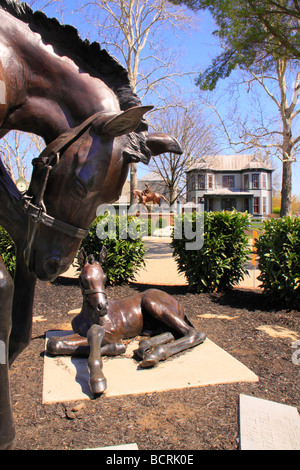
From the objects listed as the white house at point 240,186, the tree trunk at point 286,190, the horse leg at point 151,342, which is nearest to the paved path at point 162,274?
the horse leg at point 151,342

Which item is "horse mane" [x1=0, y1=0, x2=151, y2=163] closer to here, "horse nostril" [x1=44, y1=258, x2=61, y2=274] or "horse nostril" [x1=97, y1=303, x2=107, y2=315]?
"horse nostril" [x1=44, y1=258, x2=61, y2=274]

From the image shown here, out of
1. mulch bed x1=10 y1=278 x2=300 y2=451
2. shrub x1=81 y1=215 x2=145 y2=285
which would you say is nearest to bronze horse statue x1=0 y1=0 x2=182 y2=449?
mulch bed x1=10 y1=278 x2=300 y2=451

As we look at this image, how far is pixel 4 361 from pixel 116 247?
6.32 m

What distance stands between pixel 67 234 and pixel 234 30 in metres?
12.1

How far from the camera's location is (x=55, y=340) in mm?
3914

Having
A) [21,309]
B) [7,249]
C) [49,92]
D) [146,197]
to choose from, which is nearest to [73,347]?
[21,309]

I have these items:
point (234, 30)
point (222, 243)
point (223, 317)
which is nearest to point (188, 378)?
point (223, 317)

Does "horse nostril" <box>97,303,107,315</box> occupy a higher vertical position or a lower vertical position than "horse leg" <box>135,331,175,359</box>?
higher

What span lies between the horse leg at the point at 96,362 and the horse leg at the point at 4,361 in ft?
5.74

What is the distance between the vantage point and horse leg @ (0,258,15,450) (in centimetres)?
137

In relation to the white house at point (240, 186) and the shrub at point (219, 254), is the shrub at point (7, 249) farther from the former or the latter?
the white house at point (240, 186)

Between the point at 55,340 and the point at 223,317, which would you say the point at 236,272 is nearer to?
the point at 223,317

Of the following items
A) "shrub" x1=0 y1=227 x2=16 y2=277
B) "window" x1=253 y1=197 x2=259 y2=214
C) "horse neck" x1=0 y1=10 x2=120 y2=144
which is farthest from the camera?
"window" x1=253 y1=197 x2=259 y2=214

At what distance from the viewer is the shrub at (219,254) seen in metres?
7.23
